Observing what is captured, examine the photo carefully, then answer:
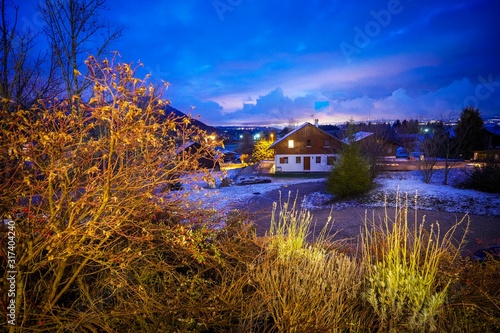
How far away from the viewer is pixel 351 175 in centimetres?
1689

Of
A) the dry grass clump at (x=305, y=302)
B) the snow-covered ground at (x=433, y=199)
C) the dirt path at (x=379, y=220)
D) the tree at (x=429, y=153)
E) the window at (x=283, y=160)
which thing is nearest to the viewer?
the dry grass clump at (x=305, y=302)

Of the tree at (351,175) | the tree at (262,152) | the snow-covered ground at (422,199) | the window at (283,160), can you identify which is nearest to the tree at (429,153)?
the snow-covered ground at (422,199)

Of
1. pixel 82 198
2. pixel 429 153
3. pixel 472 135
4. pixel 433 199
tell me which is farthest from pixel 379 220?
pixel 472 135

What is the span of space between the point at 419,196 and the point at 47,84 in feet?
58.1

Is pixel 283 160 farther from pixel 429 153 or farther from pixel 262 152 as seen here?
pixel 429 153

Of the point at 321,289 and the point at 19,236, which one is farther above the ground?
the point at 19,236

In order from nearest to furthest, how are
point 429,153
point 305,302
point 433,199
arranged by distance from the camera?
point 305,302 < point 433,199 < point 429,153

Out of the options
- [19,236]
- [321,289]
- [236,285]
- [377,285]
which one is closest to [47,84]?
[19,236]

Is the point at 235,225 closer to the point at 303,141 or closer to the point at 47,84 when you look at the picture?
the point at 47,84

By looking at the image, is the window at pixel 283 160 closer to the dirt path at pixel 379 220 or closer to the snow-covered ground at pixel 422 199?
the snow-covered ground at pixel 422 199

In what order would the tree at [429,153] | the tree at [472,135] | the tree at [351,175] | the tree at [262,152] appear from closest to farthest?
the tree at [351,175] < the tree at [429,153] < the tree at [472,135] < the tree at [262,152]

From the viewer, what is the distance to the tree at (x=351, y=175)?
55.5 ft

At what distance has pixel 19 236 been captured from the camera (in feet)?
8.89

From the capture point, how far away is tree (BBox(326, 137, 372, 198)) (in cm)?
1691
